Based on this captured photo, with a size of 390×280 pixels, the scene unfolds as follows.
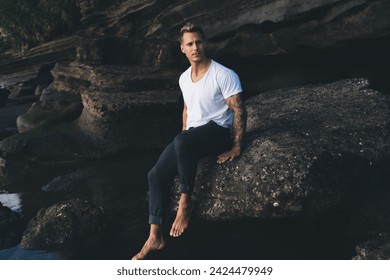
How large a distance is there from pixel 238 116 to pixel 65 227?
121 inches

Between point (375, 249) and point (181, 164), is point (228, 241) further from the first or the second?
point (375, 249)

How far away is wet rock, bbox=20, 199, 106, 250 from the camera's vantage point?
5.96 metres

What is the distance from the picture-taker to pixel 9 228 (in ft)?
21.2

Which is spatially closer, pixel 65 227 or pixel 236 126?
pixel 236 126

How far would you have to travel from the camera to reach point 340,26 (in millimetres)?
10492

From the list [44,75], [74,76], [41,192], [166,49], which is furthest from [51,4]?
[41,192]

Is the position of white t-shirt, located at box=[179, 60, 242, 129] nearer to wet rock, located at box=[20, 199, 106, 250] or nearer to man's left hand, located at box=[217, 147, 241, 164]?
man's left hand, located at box=[217, 147, 241, 164]

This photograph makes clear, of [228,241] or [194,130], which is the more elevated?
[194,130]

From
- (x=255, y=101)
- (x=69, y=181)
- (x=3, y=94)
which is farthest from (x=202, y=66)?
(x=3, y=94)

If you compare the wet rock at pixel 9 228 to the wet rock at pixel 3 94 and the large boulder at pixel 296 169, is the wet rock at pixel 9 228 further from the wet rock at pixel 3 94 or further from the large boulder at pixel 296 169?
the wet rock at pixel 3 94

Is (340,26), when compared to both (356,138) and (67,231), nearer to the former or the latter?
(356,138)

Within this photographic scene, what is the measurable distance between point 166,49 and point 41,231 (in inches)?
344

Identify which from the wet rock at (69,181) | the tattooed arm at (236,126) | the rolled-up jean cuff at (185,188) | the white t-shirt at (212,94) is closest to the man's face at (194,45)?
the white t-shirt at (212,94)
